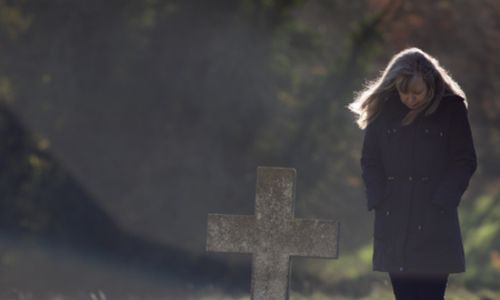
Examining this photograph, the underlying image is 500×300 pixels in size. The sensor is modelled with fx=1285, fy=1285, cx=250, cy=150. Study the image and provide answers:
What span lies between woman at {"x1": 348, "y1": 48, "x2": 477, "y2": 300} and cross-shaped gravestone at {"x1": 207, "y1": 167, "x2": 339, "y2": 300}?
1.11 m

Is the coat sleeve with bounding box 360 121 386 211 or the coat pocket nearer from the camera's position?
the coat pocket

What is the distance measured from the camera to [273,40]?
1914 cm

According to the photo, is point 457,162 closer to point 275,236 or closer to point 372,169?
point 372,169

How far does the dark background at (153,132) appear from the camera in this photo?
58.7ft

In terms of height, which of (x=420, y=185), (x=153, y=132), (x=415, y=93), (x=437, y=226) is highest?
(x=153, y=132)

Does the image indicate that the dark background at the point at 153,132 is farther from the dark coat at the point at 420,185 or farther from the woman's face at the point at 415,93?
the woman's face at the point at 415,93

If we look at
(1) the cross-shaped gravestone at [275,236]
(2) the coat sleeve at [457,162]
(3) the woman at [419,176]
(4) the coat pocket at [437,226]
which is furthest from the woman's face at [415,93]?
(1) the cross-shaped gravestone at [275,236]

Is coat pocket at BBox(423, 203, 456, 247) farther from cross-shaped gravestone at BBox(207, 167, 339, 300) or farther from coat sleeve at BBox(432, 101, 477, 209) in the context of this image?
cross-shaped gravestone at BBox(207, 167, 339, 300)

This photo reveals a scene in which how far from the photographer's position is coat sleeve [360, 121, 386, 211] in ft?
22.1

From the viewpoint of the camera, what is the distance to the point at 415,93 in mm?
6629

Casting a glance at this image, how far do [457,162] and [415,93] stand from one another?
0.42 meters

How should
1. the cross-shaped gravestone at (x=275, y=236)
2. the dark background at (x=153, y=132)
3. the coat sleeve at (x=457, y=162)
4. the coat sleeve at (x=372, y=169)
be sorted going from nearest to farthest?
the coat sleeve at (x=457, y=162), the coat sleeve at (x=372, y=169), the cross-shaped gravestone at (x=275, y=236), the dark background at (x=153, y=132)

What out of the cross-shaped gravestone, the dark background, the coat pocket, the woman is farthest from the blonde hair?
the dark background

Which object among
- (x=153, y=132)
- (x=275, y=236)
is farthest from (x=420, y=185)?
(x=153, y=132)
